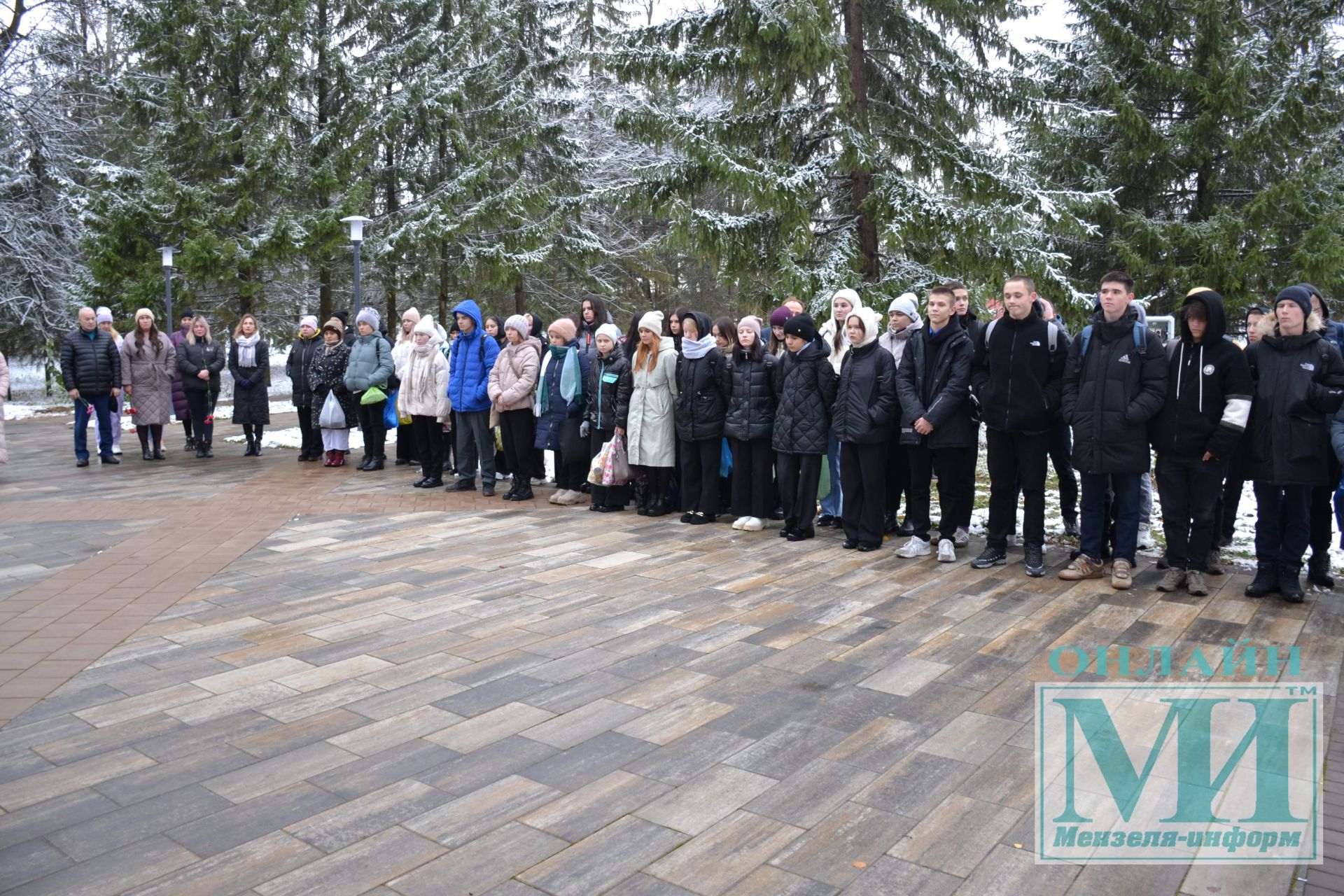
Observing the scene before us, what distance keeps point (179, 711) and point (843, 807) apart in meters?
2.96

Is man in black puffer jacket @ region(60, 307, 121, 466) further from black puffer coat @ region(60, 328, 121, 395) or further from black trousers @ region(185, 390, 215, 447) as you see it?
black trousers @ region(185, 390, 215, 447)

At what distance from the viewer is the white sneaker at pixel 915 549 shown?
290 inches

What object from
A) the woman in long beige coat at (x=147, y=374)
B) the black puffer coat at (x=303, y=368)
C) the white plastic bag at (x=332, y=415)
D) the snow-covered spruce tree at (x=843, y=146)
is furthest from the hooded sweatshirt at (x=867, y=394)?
the woman in long beige coat at (x=147, y=374)

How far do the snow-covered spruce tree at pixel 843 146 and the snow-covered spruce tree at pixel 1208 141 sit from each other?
6.91 ft

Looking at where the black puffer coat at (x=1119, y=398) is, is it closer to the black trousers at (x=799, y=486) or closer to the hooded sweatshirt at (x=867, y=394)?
the hooded sweatshirt at (x=867, y=394)

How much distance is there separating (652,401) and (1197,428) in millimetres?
4501

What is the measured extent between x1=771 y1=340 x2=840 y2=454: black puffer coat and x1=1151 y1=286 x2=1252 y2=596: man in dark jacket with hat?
2440mm

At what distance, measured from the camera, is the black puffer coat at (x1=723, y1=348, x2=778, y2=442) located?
8.38 meters

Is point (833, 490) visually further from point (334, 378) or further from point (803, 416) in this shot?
point (334, 378)

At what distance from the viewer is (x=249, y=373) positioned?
13492mm

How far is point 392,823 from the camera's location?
10.8 feet

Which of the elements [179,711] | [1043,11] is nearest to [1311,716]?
[179,711]

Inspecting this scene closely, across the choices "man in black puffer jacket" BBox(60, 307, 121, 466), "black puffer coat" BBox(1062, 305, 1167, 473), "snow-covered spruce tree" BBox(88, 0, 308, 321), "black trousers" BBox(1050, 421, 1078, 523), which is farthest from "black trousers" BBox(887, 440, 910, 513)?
"snow-covered spruce tree" BBox(88, 0, 308, 321)

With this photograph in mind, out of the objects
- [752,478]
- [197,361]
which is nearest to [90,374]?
[197,361]
